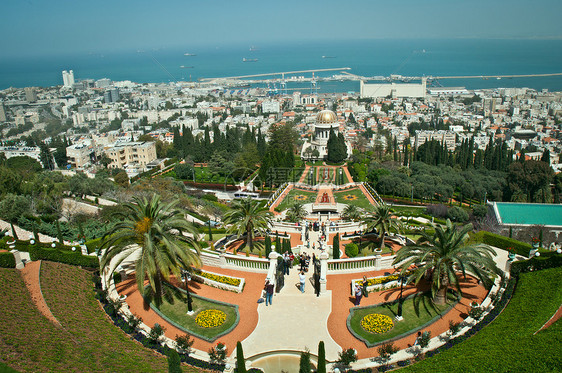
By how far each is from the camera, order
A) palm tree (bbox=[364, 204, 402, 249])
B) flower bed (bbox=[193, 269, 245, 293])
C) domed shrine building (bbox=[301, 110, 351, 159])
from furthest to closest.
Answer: domed shrine building (bbox=[301, 110, 351, 159])
palm tree (bbox=[364, 204, 402, 249])
flower bed (bbox=[193, 269, 245, 293])

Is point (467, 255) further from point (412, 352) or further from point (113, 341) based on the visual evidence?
point (113, 341)

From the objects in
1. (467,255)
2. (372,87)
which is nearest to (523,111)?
(372,87)

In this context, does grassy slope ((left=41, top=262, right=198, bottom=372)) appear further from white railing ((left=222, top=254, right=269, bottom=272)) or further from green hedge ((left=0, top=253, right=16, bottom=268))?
white railing ((left=222, top=254, right=269, bottom=272))

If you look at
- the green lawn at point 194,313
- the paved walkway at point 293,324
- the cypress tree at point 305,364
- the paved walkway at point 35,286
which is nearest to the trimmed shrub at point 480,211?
the paved walkway at point 293,324

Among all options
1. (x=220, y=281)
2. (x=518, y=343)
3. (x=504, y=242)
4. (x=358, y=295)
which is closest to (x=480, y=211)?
(x=504, y=242)

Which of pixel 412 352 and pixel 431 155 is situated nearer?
pixel 412 352

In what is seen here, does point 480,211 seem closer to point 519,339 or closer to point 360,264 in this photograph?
point 360,264

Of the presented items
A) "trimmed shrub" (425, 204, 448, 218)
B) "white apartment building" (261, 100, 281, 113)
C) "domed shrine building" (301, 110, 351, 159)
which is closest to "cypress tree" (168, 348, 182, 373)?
"trimmed shrub" (425, 204, 448, 218)

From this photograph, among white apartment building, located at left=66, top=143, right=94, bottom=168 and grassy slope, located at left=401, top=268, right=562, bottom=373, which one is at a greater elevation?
grassy slope, located at left=401, top=268, right=562, bottom=373
